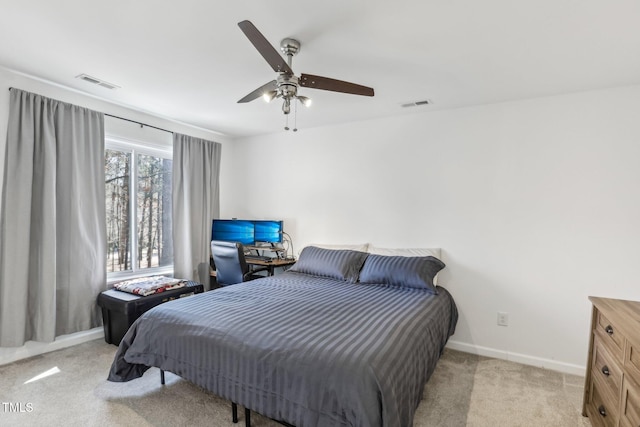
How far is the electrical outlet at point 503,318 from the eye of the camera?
9.53 feet

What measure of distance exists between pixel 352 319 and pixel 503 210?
190cm

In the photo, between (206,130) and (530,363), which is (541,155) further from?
(206,130)

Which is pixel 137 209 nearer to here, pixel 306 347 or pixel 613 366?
pixel 306 347

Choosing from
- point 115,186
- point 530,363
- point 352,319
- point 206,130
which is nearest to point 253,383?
point 352,319

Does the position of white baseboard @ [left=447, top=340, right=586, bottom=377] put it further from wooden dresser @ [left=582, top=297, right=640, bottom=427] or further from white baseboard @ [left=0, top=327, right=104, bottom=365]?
white baseboard @ [left=0, top=327, right=104, bottom=365]

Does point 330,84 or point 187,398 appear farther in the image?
point 187,398

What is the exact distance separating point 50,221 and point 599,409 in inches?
163

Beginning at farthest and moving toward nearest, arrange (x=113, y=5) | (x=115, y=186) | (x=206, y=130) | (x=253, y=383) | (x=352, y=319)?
1. (x=206, y=130)
2. (x=115, y=186)
3. (x=352, y=319)
4. (x=113, y=5)
5. (x=253, y=383)

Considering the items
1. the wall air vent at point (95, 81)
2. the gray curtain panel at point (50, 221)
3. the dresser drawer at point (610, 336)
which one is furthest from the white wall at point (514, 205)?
the gray curtain panel at point (50, 221)

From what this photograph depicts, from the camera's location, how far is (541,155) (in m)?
2.80

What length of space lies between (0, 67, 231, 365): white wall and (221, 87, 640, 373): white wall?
2079 millimetres

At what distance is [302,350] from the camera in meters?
1.55

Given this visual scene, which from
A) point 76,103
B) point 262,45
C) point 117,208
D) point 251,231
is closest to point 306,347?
point 262,45

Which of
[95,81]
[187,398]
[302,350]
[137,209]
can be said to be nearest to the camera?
[302,350]
